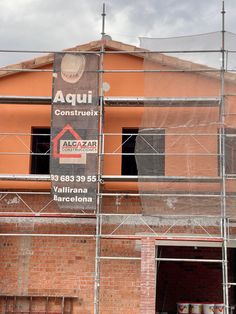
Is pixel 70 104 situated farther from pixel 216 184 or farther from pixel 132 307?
pixel 132 307

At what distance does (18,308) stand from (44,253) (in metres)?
1.46

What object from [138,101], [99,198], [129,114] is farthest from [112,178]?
[138,101]

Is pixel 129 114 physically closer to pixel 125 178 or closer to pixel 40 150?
pixel 125 178

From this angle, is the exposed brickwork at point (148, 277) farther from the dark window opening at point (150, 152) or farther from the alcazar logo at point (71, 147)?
the alcazar logo at point (71, 147)

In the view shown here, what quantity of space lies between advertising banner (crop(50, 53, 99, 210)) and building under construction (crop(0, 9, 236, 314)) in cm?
2

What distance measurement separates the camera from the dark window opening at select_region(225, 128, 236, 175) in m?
13.1

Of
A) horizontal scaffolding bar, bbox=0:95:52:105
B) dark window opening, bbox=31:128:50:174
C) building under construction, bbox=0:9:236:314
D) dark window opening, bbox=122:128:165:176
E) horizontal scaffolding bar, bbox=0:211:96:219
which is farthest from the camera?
dark window opening, bbox=31:128:50:174

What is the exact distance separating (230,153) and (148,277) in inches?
138

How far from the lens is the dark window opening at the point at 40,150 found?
14.7 meters

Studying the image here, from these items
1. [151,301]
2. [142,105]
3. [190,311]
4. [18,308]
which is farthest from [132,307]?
[142,105]

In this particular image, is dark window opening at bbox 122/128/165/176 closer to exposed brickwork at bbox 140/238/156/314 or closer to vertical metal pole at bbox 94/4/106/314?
vertical metal pole at bbox 94/4/106/314

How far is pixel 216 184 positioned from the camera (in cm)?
1307

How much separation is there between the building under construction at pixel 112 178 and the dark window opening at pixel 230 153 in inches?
1.3

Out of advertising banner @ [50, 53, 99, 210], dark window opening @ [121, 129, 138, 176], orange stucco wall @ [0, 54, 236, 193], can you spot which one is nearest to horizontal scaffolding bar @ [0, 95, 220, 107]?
orange stucco wall @ [0, 54, 236, 193]
